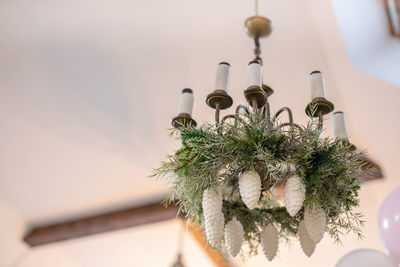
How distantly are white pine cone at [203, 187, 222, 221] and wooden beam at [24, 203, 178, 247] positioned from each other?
2.35m

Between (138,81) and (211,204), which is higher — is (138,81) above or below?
above

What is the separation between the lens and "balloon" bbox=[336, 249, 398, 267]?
61.8 inches

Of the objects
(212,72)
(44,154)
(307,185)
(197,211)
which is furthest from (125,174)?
(307,185)

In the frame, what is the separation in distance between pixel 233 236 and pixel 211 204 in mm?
158

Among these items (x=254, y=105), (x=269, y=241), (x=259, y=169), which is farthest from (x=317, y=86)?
(x=269, y=241)

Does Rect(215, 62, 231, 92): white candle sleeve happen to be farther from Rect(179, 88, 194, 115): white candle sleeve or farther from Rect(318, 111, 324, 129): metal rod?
Rect(318, 111, 324, 129): metal rod

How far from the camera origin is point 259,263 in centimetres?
301

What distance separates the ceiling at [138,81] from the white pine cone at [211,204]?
129 cm

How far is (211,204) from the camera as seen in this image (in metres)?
0.97

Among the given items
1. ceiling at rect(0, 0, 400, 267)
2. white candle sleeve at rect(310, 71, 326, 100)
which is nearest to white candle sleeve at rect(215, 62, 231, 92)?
white candle sleeve at rect(310, 71, 326, 100)

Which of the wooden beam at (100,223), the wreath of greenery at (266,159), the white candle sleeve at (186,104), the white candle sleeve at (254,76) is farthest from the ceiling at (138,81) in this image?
the wreath of greenery at (266,159)

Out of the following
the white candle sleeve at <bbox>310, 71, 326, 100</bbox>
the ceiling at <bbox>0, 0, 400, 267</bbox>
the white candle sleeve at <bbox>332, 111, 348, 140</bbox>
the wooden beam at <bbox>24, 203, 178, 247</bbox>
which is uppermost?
the ceiling at <bbox>0, 0, 400, 267</bbox>

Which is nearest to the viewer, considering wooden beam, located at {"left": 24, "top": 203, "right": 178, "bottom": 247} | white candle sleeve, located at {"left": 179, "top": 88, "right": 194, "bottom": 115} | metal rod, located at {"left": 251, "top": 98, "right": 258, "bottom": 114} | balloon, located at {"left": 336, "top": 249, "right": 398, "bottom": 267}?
metal rod, located at {"left": 251, "top": 98, "right": 258, "bottom": 114}

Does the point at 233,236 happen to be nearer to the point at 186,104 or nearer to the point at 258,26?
the point at 186,104
